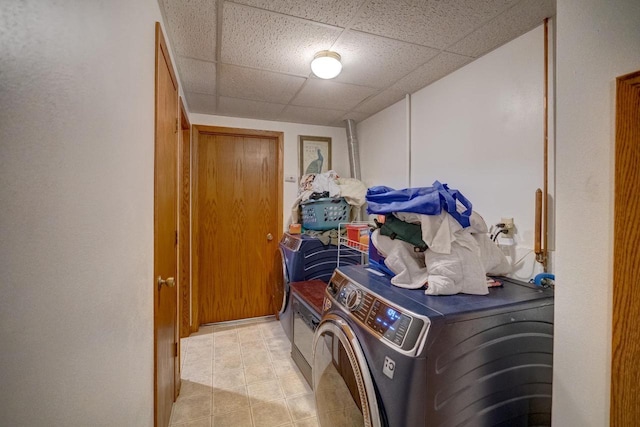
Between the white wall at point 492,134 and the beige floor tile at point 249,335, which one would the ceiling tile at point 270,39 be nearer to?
the white wall at point 492,134

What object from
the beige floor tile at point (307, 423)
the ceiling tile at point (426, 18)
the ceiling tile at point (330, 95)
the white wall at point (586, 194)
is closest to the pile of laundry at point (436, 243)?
the white wall at point (586, 194)

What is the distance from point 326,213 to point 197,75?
61.0 inches

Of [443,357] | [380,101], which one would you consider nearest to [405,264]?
[443,357]

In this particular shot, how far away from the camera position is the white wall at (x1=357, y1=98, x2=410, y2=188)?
2414 millimetres

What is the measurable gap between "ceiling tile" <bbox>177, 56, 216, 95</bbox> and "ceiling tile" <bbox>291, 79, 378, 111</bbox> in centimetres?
70

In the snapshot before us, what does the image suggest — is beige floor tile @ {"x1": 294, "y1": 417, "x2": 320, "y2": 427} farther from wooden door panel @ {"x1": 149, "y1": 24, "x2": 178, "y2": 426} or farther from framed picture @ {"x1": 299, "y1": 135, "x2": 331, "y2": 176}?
framed picture @ {"x1": 299, "y1": 135, "x2": 331, "y2": 176}

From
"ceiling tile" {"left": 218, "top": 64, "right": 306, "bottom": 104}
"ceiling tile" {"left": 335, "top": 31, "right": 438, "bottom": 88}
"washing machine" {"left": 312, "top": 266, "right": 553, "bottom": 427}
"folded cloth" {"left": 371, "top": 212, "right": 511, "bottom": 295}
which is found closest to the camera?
"washing machine" {"left": 312, "top": 266, "right": 553, "bottom": 427}

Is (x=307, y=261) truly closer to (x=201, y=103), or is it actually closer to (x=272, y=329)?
(x=272, y=329)

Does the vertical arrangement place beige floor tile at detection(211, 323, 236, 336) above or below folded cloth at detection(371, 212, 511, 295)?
below

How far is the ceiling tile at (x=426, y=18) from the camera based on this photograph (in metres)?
1.25

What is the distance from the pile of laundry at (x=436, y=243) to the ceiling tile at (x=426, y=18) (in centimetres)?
86

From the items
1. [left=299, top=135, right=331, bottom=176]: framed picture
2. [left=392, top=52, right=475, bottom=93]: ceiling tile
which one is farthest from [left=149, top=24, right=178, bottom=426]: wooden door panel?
[left=299, top=135, right=331, bottom=176]: framed picture

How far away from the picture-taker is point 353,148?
304 centimetres

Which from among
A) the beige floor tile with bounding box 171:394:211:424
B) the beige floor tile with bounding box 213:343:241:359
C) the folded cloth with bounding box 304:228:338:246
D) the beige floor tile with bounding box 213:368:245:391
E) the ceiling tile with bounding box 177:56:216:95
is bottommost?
the beige floor tile with bounding box 171:394:211:424
